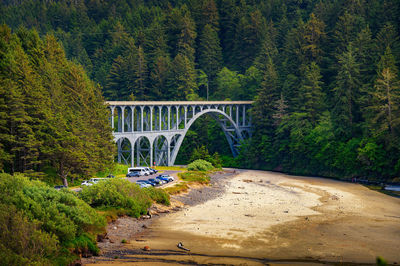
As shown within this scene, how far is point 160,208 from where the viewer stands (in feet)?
138

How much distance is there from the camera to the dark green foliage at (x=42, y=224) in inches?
935

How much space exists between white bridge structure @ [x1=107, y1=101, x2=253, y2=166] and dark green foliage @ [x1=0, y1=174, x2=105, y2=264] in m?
37.7

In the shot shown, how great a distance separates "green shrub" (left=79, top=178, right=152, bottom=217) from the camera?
3783cm

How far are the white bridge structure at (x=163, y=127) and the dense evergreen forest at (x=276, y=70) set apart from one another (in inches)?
164

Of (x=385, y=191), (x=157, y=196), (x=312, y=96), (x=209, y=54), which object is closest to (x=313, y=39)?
(x=312, y=96)

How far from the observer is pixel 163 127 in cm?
9088

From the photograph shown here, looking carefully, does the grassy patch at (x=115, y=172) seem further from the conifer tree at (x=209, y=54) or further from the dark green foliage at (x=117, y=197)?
the conifer tree at (x=209, y=54)

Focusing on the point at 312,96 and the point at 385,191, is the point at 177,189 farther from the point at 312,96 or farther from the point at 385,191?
the point at 312,96

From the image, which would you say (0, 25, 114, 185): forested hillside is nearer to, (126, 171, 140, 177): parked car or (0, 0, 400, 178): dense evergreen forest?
(0, 0, 400, 178): dense evergreen forest

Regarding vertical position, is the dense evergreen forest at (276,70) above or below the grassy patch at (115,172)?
above

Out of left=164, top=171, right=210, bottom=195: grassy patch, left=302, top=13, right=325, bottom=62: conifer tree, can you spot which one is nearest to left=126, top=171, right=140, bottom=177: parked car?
left=164, top=171, right=210, bottom=195: grassy patch

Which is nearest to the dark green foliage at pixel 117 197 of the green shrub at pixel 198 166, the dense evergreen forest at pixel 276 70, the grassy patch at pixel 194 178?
the dense evergreen forest at pixel 276 70

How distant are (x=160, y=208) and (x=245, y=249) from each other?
555 inches

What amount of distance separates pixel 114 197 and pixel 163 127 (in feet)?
174
